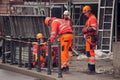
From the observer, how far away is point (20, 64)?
14.0 metres

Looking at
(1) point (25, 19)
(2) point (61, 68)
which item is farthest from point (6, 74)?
(1) point (25, 19)

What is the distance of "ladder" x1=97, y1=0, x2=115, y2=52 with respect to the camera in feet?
62.5

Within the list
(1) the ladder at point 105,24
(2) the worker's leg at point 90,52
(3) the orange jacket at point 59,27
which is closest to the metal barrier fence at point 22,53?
(3) the orange jacket at point 59,27

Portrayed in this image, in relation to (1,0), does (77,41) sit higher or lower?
lower

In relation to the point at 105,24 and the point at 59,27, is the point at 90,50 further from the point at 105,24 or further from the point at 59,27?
the point at 105,24

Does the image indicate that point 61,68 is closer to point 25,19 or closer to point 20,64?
point 20,64

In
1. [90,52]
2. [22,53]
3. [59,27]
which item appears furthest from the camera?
[22,53]

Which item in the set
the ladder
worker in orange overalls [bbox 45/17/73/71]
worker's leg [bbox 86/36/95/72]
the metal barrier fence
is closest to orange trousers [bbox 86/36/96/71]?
worker's leg [bbox 86/36/95/72]

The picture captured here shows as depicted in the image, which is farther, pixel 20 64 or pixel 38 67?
pixel 20 64

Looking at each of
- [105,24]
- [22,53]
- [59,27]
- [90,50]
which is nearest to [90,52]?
[90,50]

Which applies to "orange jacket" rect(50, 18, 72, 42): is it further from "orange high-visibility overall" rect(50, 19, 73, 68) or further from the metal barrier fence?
the metal barrier fence

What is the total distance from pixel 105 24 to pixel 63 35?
7.04 m

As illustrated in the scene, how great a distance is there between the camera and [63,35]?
1252 cm

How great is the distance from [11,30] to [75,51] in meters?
3.70
